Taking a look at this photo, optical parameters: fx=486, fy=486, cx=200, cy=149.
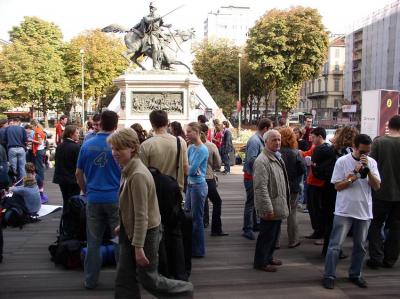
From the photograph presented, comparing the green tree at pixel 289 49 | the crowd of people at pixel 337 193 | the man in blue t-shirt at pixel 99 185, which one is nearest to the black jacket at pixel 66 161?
the man in blue t-shirt at pixel 99 185

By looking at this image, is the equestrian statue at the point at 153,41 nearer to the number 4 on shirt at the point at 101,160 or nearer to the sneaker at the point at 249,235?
the sneaker at the point at 249,235

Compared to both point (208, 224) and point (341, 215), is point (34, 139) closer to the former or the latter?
point (208, 224)

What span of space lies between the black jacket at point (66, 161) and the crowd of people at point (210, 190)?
0.7 inches

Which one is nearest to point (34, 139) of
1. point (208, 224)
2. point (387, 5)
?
point (208, 224)

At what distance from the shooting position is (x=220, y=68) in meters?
56.4

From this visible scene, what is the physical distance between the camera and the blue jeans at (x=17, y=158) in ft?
37.0

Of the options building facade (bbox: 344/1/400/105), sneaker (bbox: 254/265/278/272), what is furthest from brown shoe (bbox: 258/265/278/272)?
building facade (bbox: 344/1/400/105)

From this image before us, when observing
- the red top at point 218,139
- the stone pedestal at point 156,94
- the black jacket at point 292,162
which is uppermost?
the stone pedestal at point 156,94

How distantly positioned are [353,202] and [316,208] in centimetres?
204

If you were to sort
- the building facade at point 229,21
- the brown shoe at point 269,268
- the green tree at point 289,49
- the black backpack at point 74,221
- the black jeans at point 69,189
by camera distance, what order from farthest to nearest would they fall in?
the building facade at point 229,21 < the green tree at point 289,49 < the black jeans at point 69,189 < the black backpack at point 74,221 < the brown shoe at point 269,268

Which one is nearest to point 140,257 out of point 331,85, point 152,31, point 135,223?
point 135,223

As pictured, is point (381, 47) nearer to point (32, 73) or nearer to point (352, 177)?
point (32, 73)

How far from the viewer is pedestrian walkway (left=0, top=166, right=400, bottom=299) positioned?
17.4 ft

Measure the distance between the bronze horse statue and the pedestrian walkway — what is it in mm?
15155
